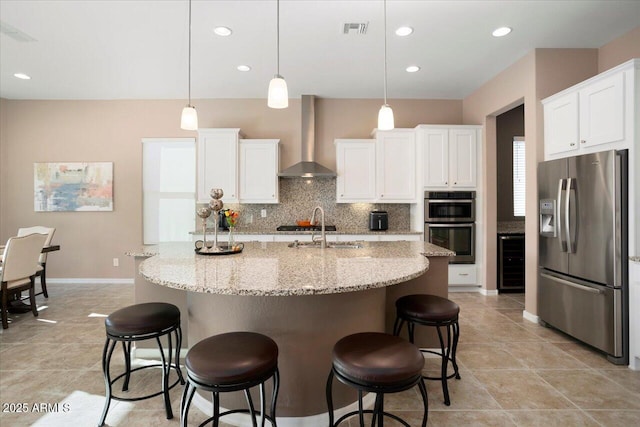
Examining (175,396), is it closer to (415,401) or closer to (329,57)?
(415,401)

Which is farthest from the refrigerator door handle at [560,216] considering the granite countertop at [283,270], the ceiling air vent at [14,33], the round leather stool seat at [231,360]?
the ceiling air vent at [14,33]

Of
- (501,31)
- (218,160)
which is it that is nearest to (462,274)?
(501,31)

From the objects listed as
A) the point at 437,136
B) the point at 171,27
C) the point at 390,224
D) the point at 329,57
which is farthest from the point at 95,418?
the point at 437,136

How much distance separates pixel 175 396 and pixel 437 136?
4263 millimetres

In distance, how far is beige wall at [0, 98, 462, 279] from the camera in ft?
16.8

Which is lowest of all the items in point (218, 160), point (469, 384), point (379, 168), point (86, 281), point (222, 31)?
point (469, 384)

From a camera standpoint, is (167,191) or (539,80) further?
(167,191)

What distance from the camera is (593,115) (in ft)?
9.00

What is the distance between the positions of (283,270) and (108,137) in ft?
16.3

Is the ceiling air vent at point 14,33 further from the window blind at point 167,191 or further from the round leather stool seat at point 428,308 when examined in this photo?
the round leather stool seat at point 428,308

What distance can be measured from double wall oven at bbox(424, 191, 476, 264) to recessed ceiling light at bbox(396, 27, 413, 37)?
2.13 m

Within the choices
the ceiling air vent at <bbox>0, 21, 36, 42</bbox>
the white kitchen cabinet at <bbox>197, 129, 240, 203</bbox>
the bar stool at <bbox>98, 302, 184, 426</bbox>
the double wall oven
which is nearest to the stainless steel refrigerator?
the double wall oven

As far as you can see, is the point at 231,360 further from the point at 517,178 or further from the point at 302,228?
the point at 517,178

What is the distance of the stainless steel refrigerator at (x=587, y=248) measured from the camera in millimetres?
2506
